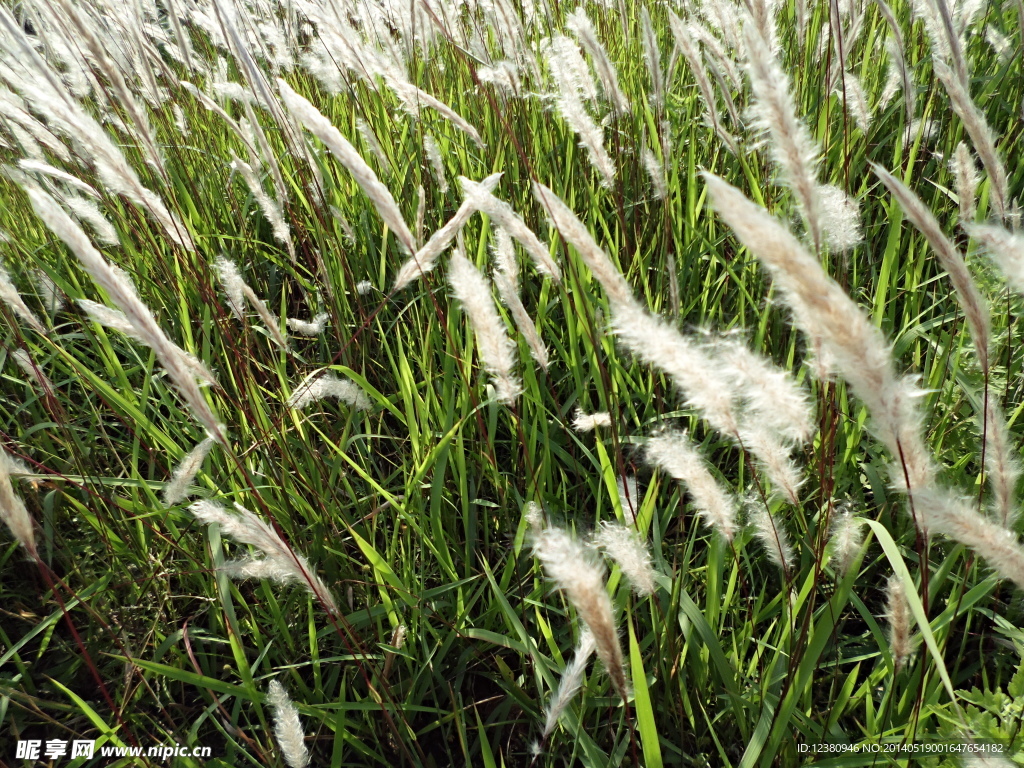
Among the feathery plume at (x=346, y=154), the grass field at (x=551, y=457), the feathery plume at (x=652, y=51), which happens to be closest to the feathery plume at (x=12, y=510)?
the grass field at (x=551, y=457)

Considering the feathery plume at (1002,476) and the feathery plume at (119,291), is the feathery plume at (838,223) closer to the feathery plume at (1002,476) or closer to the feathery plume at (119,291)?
the feathery plume at (1002,476)

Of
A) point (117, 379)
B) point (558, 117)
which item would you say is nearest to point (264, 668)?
point (117, 379)

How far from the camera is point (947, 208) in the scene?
1999mm

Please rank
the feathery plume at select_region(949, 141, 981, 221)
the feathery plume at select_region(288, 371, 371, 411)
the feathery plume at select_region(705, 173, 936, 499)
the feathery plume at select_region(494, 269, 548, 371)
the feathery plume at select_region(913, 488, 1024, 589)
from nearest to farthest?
the feathery plume at select_region(705, 173, 936, 499) < the feathery plume at select_region(913, 488, 1024, 589) < the feathery plume at select_region(494, 269, 548, 371) < the feathery plume at select_region(949, 141, 981, 221) < the feathery plume at select_region(288, 371, 371, 411)

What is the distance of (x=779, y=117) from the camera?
2.20ft

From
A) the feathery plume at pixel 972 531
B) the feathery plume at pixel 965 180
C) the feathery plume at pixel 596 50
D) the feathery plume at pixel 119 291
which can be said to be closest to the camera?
the feathery plume at pixel 972 531

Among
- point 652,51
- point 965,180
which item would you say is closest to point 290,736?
point 965,180

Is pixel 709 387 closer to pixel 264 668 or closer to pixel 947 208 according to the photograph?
pixel 264 668

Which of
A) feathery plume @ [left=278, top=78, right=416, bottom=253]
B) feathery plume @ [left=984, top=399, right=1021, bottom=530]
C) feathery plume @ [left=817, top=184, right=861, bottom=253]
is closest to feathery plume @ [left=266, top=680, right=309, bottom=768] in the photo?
feathery plume @ [left=278, top=78, right=416, bottom=253]

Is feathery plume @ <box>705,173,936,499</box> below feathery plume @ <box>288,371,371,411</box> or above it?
above

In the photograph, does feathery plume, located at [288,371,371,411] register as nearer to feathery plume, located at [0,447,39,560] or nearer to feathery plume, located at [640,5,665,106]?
feathery plume, located at [0,447,39,560]

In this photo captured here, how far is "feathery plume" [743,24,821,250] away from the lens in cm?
66

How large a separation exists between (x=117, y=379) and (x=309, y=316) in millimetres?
718

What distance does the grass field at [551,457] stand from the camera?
2.65 ft
